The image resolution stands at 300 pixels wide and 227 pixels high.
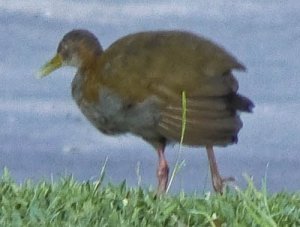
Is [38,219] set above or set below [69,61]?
below

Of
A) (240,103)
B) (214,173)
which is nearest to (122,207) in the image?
(214,173)

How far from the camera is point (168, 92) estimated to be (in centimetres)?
616

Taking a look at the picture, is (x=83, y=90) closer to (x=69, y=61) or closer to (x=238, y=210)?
(x=69, y=61)

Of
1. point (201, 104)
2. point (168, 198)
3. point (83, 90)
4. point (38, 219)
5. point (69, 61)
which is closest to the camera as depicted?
point (38, 219)

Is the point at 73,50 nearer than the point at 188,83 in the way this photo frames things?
No

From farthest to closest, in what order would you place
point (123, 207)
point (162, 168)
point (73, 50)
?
1. point (73, 50)
2. point (162, 168)
3. point (123, 207)

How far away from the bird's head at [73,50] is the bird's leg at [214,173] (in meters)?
1.18

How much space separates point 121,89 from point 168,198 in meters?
1.78

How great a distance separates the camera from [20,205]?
4391mm

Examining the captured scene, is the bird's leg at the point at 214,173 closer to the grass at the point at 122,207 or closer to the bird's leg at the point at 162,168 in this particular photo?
the bird's leg at the point at 162,168

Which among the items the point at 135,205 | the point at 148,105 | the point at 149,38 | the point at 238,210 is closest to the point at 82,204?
the point at 135,205

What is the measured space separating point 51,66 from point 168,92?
160 centimetres

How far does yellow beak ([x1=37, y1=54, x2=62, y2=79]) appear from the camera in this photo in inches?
292

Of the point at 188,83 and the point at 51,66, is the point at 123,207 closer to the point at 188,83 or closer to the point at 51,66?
the point at 188,83
